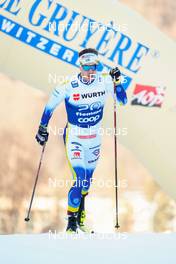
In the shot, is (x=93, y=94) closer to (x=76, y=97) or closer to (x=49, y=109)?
(x=76, y=97)

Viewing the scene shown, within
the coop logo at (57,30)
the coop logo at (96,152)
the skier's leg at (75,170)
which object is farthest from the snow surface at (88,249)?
the coop logo at (57,30)

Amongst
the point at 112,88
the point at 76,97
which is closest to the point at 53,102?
the point at 76,97

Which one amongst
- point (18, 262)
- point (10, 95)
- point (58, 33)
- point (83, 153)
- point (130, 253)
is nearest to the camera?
point (18, 262)

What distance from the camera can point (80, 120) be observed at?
4551 mm

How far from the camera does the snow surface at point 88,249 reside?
10.5 ft

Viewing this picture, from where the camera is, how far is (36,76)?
5.64m

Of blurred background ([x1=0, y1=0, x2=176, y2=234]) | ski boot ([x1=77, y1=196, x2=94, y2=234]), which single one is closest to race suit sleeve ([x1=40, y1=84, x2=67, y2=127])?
ski boot ([x1=77, y1=196, x2=94, y2=234])

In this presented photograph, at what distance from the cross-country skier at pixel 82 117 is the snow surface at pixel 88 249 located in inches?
19.4

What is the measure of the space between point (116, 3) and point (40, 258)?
10.3ft

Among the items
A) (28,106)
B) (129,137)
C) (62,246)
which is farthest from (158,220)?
(62,246)

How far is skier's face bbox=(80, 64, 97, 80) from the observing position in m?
4.52

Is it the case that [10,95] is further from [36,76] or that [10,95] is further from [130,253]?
[130,253]

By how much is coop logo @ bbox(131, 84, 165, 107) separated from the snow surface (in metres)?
1.81

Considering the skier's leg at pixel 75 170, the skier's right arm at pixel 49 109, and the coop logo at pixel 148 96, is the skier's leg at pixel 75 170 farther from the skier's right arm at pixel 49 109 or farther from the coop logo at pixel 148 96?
the coop logo at pixel 148 96
